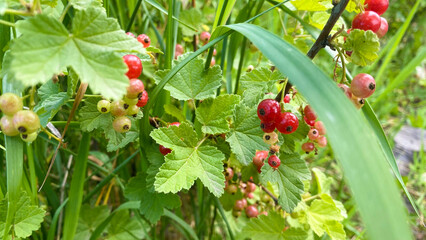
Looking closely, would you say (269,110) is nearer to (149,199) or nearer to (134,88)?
(134,88)

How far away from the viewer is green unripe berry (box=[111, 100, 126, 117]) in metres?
0.74

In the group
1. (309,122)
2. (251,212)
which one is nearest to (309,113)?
(309,122)

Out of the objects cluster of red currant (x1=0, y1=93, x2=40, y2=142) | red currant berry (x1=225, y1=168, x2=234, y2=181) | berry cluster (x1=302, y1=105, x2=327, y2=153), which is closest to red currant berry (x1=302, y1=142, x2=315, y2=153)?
berry cluster (x1=302, y1=105, x2=327, y2=153)

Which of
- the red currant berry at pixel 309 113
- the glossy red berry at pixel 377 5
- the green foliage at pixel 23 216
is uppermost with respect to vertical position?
the glossy red berry at pixel 377 5

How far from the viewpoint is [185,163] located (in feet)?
2.63

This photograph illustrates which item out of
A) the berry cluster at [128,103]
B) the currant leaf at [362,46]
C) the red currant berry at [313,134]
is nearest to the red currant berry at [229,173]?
the red currant berry at [313,134]

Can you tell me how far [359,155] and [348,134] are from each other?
4 cm

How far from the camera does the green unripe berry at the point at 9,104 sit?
0.60m

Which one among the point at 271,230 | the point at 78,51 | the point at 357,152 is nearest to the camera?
the point at 357,152

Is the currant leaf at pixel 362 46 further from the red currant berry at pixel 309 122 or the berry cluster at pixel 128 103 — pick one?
the berry cluster at pixel 128 103

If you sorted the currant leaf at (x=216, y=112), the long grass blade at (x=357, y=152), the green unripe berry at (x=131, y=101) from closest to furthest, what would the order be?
the long grass blade at (x=357, y=152) < the green unripe berry at (x=131, y=101) < the currant leaf at (x=216, y=112)

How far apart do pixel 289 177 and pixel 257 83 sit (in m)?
0.29

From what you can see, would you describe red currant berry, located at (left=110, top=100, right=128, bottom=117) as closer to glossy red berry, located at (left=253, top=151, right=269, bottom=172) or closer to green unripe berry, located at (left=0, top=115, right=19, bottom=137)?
green unripe berry, located at (left=0, top=115, right=19, bottom=137)

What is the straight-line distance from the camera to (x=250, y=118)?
2.82ft
